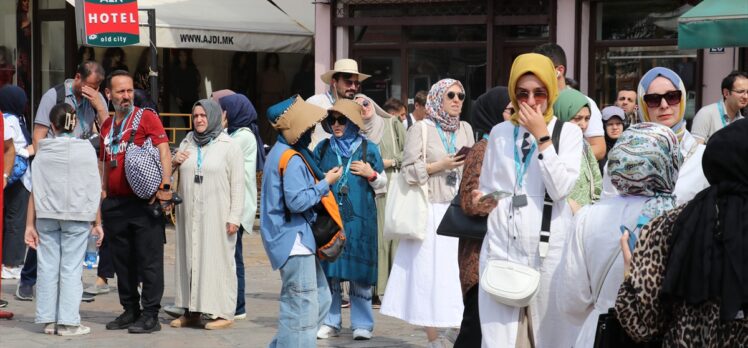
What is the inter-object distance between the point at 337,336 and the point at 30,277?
3.20 metres

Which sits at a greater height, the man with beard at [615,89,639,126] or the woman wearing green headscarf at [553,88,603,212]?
the man with beard at [615,89,639,126]

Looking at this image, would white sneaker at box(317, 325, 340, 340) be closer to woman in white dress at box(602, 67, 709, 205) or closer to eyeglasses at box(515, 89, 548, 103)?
eyeglasses at box(515, 89, 548, 103)

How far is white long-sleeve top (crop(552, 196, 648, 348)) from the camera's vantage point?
16.9 ft

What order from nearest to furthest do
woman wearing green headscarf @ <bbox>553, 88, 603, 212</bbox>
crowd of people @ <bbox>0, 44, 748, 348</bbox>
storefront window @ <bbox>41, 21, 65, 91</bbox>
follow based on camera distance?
crowd of people @ <bbox>0, 44, 748, 348</bbox> < woman wearing green headscarf @ <bbox>553, 88, 603, 212</bbox> < storefront window @ <bbox>41, 21, 65, 91</bbox>

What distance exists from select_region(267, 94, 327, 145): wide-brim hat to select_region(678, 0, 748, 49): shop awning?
5027mm

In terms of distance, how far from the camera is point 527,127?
6.18 metres

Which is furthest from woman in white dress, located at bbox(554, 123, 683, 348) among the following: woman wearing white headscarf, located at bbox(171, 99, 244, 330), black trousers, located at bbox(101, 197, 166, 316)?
black trousers, located at bbox(101, 197, 166, 316)

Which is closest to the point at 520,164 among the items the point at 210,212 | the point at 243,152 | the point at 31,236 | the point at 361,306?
the point at 361,306

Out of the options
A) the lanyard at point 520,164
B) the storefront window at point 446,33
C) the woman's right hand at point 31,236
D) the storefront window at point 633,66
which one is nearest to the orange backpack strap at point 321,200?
the lanyard at point 520,164

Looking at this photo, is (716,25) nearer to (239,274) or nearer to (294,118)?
(239,274)

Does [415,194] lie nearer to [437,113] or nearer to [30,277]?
[437,113]

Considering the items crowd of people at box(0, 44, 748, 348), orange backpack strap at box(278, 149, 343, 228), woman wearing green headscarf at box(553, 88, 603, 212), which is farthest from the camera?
orange backpack strap at box(278, 149, 343, 228)

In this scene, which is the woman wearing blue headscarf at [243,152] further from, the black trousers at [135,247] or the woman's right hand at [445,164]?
the woman's right hand at [445,164]

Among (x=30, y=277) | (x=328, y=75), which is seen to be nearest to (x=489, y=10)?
(x=328, y=75)
